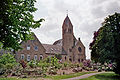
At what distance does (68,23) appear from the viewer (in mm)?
54938

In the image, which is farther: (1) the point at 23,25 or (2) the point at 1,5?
(1) the point at 23,25

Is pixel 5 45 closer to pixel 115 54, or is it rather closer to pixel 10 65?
pixel 10 65

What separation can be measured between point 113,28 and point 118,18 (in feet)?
4.97

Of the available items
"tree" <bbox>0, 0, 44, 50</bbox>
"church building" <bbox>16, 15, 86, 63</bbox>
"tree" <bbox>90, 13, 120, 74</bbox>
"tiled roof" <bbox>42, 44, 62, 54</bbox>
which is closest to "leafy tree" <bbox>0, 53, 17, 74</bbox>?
"tree" <bbox>0, 0, 44, 50</bbox>

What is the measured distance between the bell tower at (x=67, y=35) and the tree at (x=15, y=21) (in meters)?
43.3

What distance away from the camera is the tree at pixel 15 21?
26.0ft

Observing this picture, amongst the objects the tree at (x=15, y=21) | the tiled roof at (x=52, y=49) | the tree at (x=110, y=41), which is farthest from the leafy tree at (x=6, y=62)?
the tiled roof at (x=52, y=49)

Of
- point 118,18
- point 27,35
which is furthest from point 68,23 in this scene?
point 27,35

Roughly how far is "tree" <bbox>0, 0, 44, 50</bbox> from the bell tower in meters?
43.3

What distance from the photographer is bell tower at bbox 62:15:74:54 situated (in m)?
52.6

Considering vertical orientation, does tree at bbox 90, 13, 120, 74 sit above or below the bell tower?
below

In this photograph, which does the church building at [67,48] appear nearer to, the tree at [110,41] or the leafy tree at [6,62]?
the leafy tree at [6,62]

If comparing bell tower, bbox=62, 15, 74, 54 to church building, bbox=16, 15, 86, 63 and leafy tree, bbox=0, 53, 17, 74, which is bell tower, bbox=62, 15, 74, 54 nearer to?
church building, bbox=16, 15, 86, 63

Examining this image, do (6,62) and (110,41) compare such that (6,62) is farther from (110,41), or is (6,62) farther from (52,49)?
(52,49)
